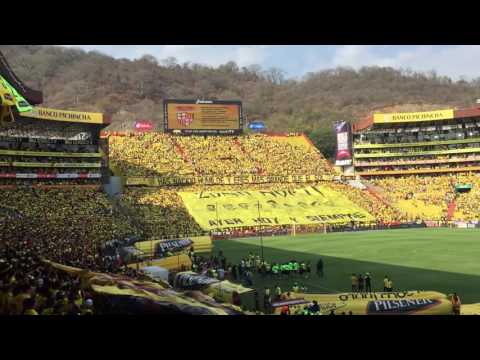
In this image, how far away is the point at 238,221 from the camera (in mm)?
42594

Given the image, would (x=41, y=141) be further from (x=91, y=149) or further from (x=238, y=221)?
(x=238, y=221)

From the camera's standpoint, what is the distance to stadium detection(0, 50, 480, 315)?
14422 mm

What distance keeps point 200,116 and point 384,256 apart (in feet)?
116

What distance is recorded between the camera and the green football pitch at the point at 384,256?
2056 cm

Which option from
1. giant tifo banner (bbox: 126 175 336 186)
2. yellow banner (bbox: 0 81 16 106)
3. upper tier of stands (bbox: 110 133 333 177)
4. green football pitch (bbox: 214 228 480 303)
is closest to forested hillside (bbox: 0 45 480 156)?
upper tier of stands (bbox: 110 133 333 177)

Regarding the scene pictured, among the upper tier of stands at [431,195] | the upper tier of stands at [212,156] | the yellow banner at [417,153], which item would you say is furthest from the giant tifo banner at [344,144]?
the upper tier of stands at [431,195]

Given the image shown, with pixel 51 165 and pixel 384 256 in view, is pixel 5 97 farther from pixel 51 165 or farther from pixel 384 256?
pixel 51 165

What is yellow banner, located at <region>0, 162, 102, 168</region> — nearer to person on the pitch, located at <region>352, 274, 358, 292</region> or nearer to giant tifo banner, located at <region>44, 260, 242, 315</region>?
giant tifo banner, located at <region>44, 260, 242, 315</region>

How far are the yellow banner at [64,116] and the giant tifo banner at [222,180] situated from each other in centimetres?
612

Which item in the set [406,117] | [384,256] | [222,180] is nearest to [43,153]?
[222,180]

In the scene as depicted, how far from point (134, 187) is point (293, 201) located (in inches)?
571

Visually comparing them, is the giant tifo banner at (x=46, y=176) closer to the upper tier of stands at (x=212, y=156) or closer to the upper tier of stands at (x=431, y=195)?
the upper tier of stands at (x=212, y=156)

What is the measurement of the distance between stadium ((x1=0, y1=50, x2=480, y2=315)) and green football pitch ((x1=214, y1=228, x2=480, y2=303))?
0.12m
